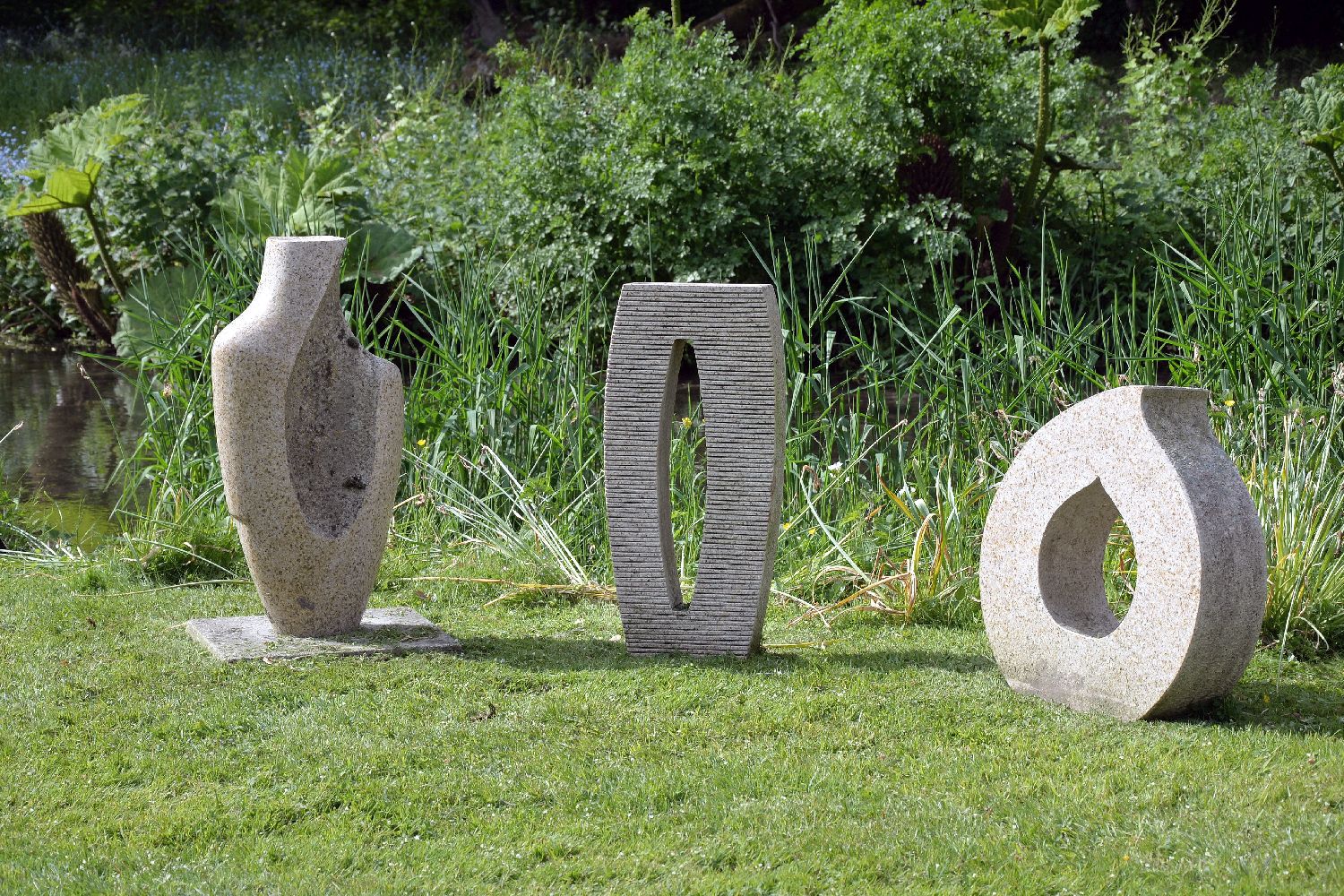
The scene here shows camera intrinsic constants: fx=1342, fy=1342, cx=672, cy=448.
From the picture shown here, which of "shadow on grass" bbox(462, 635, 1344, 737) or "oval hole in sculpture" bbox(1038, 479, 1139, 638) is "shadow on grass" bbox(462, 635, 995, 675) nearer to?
"shadow on grass" bbox(462, 635, 1344, 737)

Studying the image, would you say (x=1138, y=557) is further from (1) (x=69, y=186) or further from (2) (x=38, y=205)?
(2) (x=38, y=205)

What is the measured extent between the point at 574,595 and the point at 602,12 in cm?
1478

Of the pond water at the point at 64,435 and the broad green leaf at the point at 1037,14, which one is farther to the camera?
the pond water at the point at 64,435

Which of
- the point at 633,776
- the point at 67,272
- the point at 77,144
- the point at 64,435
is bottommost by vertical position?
the point at 633,776

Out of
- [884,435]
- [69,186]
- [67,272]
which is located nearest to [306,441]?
[884,435]

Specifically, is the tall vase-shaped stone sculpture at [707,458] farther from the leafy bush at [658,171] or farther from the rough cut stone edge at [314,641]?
the leafy bush at [658,171]

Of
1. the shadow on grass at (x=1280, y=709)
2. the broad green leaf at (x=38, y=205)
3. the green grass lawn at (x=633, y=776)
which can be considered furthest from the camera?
the broad green leaf at (x=38, y=205)

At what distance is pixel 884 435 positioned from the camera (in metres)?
5.39

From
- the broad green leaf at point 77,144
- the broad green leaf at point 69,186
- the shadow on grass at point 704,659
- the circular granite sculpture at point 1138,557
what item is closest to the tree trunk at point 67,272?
the broad green leaf at point 77,144

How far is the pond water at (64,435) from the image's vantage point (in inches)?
260

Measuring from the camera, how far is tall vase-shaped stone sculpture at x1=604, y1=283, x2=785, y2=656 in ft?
13.4

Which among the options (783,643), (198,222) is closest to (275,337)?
(783,643)

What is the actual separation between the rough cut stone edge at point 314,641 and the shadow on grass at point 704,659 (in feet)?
0.47

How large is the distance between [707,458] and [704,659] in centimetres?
64
